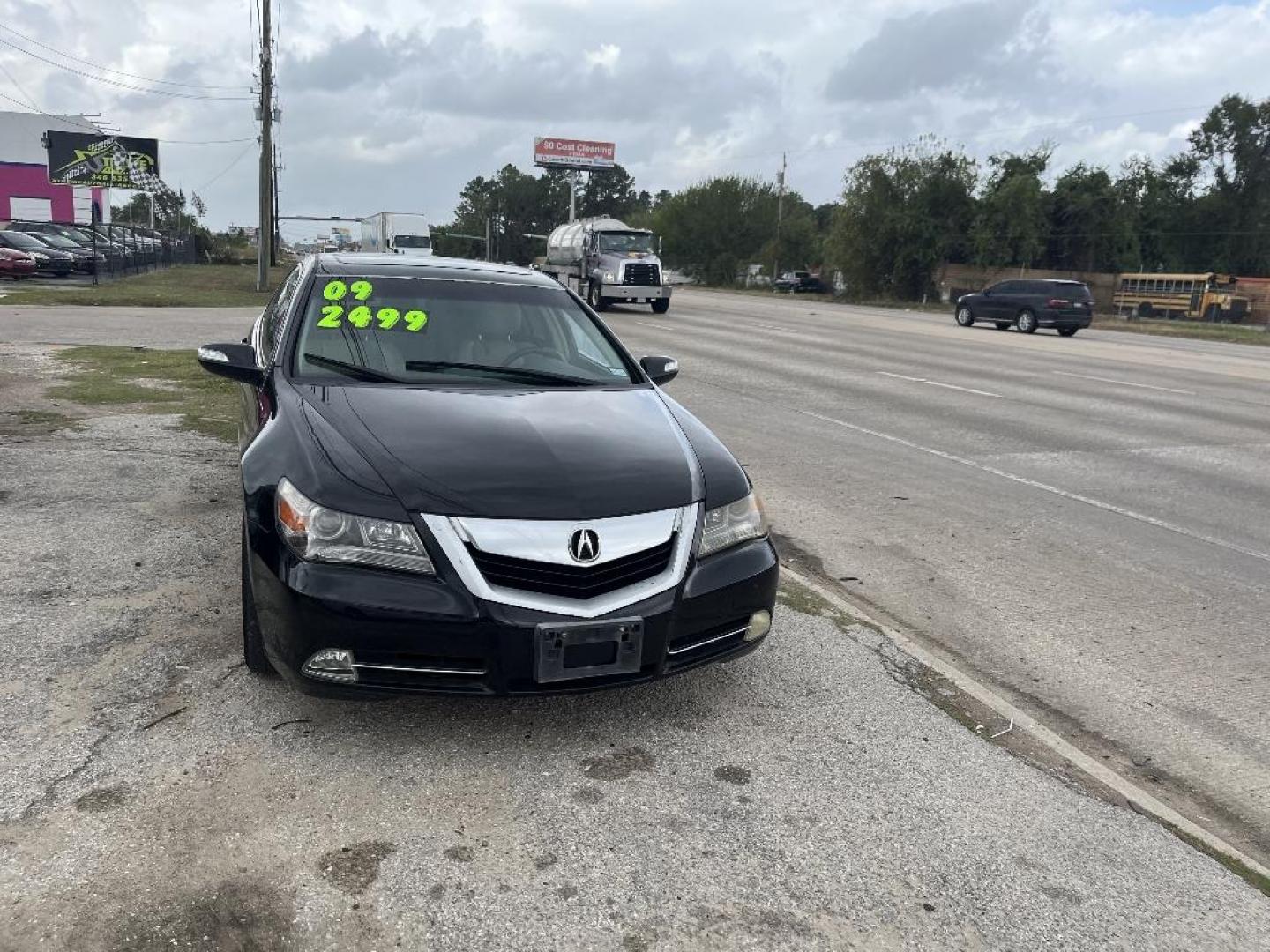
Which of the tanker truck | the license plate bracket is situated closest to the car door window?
the license plate bracket

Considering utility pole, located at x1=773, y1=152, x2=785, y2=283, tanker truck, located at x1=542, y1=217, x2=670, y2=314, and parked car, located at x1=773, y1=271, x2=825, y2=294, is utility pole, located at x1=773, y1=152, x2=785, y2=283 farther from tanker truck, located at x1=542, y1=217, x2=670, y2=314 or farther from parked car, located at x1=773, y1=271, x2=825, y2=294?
tanker truck, located at x1=542, y1=217, x2=670, y2=314

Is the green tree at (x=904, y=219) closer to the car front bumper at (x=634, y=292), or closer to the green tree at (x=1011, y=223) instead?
the green tree at (x=1011, y=223)

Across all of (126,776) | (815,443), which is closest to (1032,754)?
(126,776)

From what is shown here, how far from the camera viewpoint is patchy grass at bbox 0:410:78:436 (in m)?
7.96

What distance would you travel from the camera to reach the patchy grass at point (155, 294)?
24375mm

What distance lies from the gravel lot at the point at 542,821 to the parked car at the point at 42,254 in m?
34.1

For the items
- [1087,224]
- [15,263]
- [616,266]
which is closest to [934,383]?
[616,266]

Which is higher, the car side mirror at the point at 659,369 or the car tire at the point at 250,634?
the car side mirror at the point at 659,369

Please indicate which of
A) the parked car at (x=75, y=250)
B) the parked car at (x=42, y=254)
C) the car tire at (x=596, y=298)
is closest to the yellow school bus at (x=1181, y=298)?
the car tire at (x=596, y=298)

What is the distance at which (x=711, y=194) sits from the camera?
90312 mm

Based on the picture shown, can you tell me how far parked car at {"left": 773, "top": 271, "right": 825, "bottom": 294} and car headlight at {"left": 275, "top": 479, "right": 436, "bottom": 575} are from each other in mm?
70388

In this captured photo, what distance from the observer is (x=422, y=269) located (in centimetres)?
531

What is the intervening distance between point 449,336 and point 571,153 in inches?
4285

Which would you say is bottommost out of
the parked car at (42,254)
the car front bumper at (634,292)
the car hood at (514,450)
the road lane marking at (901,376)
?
the road lane marking at (901,376)
